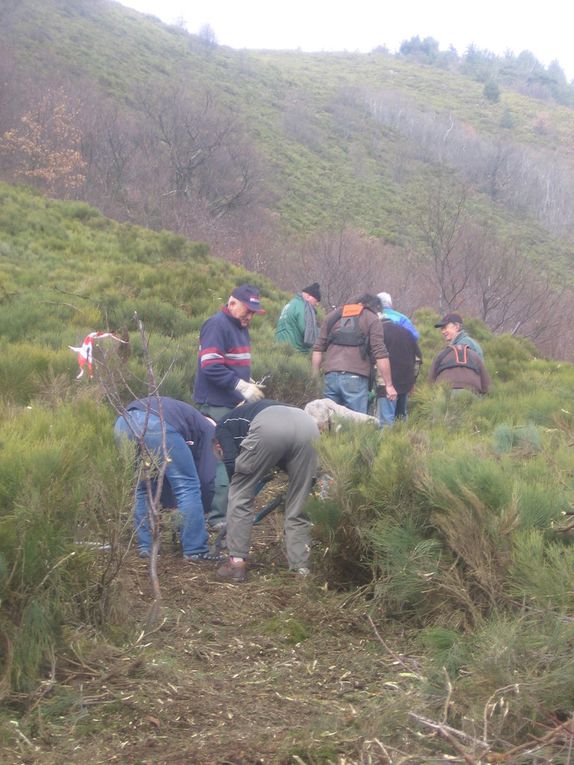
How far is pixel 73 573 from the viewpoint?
376 cm

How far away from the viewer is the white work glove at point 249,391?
615cm

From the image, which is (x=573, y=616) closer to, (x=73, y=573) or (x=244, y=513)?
(x=73, y=573)

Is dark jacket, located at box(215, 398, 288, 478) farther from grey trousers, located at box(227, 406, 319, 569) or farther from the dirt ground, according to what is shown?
the dirt ground

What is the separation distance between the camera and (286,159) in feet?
167

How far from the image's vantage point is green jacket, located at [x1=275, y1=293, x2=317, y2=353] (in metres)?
9.59

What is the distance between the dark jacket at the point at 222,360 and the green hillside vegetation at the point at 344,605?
80cm

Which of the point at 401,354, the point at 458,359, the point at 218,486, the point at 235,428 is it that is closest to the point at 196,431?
the point at 235,428

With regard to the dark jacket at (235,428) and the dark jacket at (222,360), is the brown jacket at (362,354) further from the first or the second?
the dark jacket at (235,428)

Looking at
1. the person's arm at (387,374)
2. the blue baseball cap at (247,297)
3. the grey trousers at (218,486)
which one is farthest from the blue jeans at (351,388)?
the blue baseball cap at (247,297)

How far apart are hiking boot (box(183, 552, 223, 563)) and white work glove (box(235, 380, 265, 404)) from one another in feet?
3.71

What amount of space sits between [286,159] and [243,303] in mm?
46296

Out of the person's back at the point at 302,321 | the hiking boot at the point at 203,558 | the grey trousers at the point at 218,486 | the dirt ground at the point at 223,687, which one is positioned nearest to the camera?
the dirt ground at the point at 223,687

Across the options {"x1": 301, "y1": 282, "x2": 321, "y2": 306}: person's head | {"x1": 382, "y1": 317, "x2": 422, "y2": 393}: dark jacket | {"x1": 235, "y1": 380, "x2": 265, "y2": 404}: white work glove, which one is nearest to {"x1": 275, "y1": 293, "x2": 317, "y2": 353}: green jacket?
{"x1": 301, "y1": 282, "x2": 321, "y2": 306}: person's head

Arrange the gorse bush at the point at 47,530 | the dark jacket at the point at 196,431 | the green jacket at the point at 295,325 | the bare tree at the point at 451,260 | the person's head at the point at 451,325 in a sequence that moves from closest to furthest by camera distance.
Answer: the gorse bush at the point at 47,530 → the dark jacket at the point at 196,431 → the person's head at the point at 451,325 → the green jacket at the point at 295,325 → the bare tree at the point at 451,260
